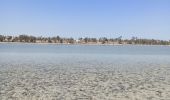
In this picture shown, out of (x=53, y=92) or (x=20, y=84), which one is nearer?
(x=53, y=92)

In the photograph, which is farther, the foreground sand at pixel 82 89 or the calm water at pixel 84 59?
the calm water at pixel 84 59

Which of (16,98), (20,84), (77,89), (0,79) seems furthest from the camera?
(0,79)

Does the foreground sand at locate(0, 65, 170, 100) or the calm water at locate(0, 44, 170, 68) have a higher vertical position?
the foreground sand at locate(0, 65, 170, 100)

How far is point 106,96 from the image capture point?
18281mm

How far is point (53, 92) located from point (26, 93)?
59.2 inches

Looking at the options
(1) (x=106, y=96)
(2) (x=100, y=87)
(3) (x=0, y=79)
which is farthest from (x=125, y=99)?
(3) (x=0, y=79)

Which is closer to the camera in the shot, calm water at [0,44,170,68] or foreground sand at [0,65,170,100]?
foreground sand at [0,65,170,100]

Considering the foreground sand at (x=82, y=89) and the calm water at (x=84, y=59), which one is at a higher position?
the foreground sand at (x=82, y=89)

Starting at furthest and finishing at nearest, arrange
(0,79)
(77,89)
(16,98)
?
(0,79) < (77,89) < (16,98)

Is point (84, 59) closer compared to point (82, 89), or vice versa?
point (82, 89)

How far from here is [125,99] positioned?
17484mm

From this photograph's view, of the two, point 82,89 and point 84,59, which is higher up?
point 82,89

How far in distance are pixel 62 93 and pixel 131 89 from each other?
14.4 feet

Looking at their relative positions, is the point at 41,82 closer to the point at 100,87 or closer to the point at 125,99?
the point at 100,87
